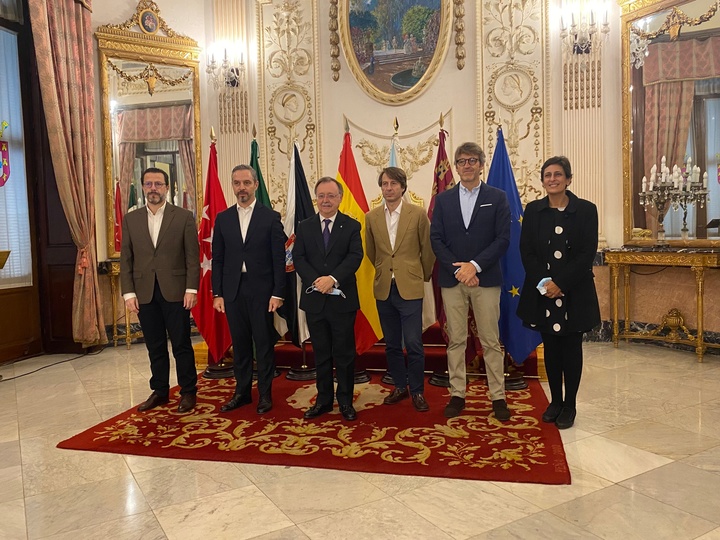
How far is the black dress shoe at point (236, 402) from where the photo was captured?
3777mm

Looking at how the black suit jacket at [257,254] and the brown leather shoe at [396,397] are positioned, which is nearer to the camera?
the black suit jacket at [257,254]

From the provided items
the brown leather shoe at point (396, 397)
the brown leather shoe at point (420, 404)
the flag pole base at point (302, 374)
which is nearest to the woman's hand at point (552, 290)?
the brown leather shoe at point (420, 404)

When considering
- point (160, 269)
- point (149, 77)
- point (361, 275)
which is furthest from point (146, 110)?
point (361, 275)

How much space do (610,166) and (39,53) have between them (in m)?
5.70

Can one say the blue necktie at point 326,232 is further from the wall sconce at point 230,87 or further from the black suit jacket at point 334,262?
the wall sconce at point 230,87

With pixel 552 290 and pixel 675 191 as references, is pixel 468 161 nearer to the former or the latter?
pixel 552 290

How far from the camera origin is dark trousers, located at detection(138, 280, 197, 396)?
3.81 m

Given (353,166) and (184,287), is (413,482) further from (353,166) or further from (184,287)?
(353,166)

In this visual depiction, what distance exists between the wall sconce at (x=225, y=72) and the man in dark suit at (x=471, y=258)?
4.11 meters

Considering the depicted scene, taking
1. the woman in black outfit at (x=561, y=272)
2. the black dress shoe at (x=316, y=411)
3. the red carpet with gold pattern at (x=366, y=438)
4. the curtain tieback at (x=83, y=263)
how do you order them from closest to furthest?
1. the red carpet with gold pattern at (x=366, y=438)
2. the woman in black outfit at (x=561, y=272)
3. the black dress shoe at (x=316, y=411)
4. the curtain tieback at (x=83, y=263)

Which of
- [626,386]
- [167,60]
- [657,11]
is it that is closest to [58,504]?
[626,386]

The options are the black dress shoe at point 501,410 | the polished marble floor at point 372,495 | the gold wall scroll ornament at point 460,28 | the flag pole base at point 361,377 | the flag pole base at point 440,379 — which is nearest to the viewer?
the polished marble floor at point 372,495

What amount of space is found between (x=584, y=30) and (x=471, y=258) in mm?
3520

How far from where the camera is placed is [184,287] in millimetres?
3799
